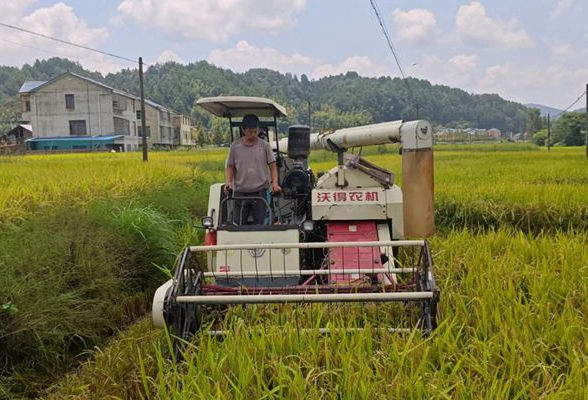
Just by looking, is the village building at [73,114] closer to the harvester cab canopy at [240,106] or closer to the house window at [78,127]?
the house window at [78,127]

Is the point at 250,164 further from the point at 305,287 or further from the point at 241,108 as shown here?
the point at 305,287

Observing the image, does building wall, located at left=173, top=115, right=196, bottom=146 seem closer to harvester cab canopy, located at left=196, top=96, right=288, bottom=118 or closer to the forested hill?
the forested hill

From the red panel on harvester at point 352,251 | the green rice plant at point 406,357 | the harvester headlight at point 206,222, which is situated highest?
the harvester headlight at point 206,222

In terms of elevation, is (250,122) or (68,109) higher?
(68,109)

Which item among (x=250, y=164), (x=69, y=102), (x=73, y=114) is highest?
(x=69, y=102)

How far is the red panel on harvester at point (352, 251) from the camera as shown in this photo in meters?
4.31

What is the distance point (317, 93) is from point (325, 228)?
208 feet

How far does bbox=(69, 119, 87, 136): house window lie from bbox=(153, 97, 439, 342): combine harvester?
135ft

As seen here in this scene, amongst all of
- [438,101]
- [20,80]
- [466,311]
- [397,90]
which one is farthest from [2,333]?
[20,80]

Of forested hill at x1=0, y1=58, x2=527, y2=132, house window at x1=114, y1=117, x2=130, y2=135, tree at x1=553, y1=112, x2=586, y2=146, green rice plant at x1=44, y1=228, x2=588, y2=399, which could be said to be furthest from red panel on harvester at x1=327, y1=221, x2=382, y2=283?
tree at x1=553, y1=112, x2=586, y2=146

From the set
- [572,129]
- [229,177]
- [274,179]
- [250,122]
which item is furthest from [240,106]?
[572,129]

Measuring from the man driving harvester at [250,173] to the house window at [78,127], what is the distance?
42043mm

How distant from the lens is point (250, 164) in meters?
5.07

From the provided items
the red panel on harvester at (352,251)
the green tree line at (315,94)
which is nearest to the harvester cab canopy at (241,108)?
the red panel on harvester at (352,251)
